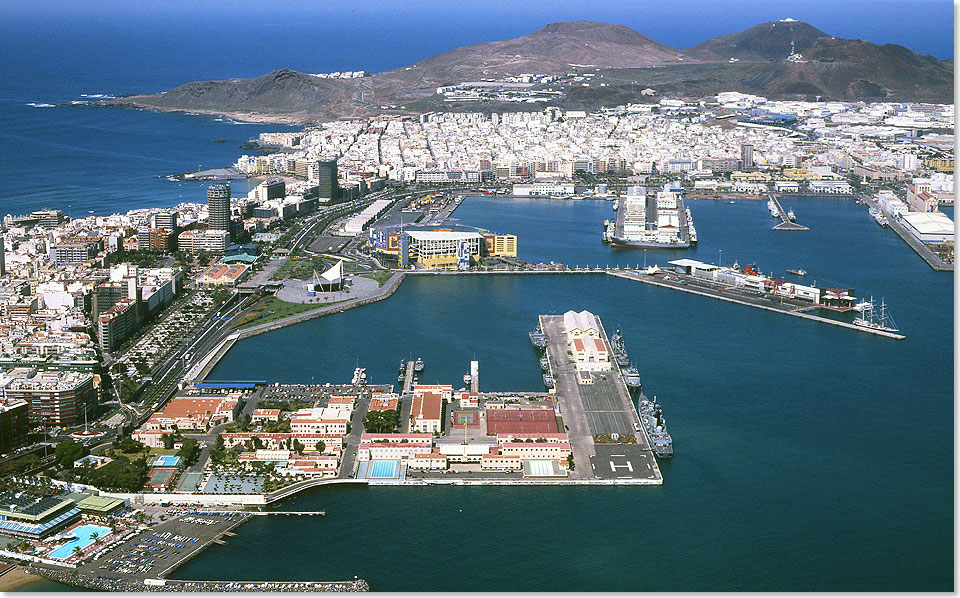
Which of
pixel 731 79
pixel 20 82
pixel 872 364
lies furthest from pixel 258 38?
pixel 872 364

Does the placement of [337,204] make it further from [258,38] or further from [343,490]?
[258,38]

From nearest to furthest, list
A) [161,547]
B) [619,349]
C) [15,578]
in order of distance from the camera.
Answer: [15,578]
[161,547]
[619,349]

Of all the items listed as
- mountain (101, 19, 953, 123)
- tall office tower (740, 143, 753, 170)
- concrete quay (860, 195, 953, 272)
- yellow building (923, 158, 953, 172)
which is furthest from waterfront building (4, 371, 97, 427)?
mountain (101, 19, 953, 123)

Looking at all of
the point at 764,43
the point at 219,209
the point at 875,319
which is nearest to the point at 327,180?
the point at 219,209

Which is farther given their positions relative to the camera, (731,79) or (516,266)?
(731,79)

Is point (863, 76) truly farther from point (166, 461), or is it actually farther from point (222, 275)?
point (166, 461)

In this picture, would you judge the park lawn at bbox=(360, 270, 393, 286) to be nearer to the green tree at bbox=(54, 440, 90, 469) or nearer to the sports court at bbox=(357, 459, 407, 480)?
the sports court at bbox=(357, 459, 407, 480)
